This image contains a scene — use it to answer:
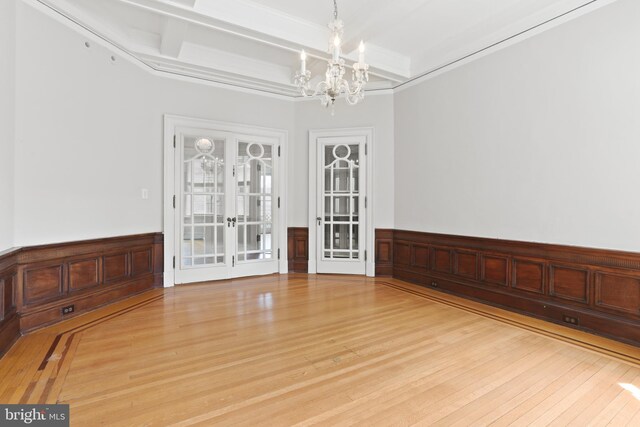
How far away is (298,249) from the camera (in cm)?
543

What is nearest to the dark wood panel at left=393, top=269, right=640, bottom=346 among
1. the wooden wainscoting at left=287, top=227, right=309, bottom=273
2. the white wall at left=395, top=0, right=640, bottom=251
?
the white wall at left=395, top=0, right=640, bottom=251

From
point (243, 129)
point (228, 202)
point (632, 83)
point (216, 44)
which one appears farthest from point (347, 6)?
point (228, 202)

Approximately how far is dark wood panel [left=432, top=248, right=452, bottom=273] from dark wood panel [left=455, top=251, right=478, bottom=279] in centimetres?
12

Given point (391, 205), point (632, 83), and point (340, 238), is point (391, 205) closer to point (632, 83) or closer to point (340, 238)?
point (340, 238)

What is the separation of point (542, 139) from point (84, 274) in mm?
5042

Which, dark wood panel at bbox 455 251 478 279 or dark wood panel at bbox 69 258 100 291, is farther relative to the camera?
dark wood panel at bbox 455 251 478 279

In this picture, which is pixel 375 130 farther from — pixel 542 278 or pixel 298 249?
pixel 542 278

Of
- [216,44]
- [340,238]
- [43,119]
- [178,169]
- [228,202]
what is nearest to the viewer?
[43,119]

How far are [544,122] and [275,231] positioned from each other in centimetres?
386

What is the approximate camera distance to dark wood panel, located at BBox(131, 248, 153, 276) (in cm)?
408

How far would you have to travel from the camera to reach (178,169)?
4.55 metres

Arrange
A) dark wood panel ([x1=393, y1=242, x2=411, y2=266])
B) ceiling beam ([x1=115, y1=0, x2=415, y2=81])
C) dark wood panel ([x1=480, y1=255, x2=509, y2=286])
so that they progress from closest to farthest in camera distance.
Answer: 1. ceiling beam ([x1=115, y1=0, x2=415, y2=81])
2. dark wood panel ([x1=480, y1=255, x2=509, y2=286])
3. dark wood panel ([x1=393, y1=242, x2=411, y2=266])

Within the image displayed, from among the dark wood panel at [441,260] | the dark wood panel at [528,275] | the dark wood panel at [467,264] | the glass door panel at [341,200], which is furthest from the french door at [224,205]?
the dark wood panel at [528,275]

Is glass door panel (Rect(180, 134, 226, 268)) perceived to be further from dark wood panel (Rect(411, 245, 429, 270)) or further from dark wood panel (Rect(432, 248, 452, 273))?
dark wood panel (Rect(432, 248, 452, 273))
